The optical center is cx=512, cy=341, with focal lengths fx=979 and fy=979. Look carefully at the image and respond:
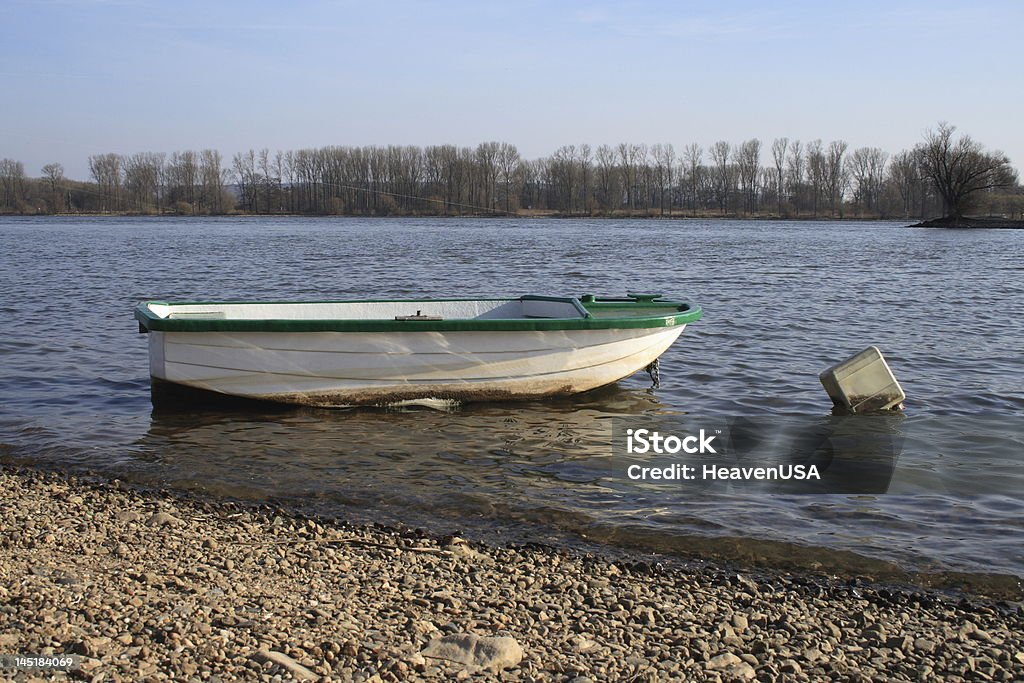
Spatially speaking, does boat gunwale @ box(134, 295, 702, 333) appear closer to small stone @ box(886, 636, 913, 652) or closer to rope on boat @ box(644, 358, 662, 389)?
rope on boat @ box(644, 358, 662, 389)

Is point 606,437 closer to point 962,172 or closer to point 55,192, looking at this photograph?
point 962,172

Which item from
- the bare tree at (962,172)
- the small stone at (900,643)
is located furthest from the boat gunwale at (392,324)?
the bare tree at (962,172)

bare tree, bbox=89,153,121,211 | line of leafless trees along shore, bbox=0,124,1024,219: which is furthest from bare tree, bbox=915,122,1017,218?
bare tree, bbox=89,153,121,211

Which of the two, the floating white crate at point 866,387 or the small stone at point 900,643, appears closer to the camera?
the small stone at point 900,643

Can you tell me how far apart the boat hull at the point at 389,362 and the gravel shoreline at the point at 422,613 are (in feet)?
11.2

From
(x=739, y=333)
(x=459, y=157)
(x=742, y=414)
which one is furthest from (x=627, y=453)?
(x=459, y=157)

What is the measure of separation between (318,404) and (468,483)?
2.94 meters

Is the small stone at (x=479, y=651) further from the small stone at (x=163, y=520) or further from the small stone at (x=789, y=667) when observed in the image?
the small stone at (x=163, y=520)

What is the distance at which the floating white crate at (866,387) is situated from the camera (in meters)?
11.0

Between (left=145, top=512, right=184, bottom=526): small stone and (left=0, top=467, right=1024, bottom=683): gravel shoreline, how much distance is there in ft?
0.08

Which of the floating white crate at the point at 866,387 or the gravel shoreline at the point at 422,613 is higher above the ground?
the floating white crate at the point at 866,387

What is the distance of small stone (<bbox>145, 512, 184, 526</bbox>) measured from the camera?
6.52m

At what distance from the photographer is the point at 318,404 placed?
34.3 ft

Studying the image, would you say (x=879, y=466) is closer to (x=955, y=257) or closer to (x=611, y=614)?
(x=611, y=614)
